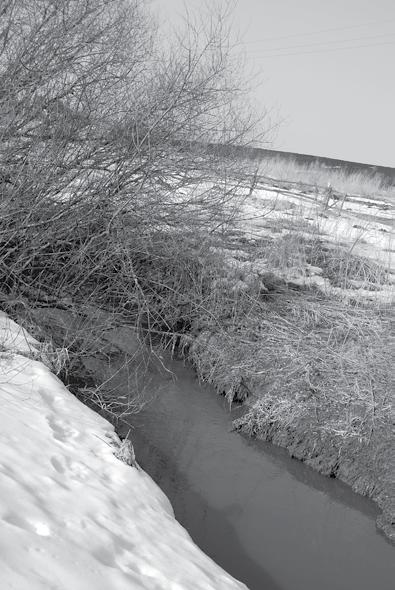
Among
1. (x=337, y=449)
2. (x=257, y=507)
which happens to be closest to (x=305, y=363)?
(x=337, y=449)

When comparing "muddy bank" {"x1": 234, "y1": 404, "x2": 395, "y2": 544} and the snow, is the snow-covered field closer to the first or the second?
"muddy bank" {"x1": 234, "y1": 404, "x2": 395, "y2": 544}

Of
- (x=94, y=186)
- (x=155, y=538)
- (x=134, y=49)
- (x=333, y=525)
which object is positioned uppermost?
(x=134, y=49)

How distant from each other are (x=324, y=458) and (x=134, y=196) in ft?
13.0

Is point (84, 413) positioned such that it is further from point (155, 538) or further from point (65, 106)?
point (65, 106)

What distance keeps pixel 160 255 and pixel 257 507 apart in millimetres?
4225

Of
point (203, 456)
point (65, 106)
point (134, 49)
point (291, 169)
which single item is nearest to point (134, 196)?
point (65, 106)

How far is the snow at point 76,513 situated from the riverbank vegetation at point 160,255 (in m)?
1.50

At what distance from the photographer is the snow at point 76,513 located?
106 inches

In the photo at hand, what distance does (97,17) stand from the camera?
9.58 meters

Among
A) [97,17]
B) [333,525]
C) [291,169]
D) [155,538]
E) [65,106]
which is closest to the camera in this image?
[155,538]

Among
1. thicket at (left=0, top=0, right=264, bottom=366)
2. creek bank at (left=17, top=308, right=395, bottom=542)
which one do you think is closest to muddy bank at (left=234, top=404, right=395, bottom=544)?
creek bank at (left=17, top=308, right=395, bottom=542)

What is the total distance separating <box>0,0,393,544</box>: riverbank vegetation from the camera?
664cm

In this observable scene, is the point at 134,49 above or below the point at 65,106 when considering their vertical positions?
above

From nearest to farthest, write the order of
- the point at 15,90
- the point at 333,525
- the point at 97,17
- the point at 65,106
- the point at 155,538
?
the point at 155,538, the point at 333,525, the point at 15,90, the point at 65,106, the point at 97,17
